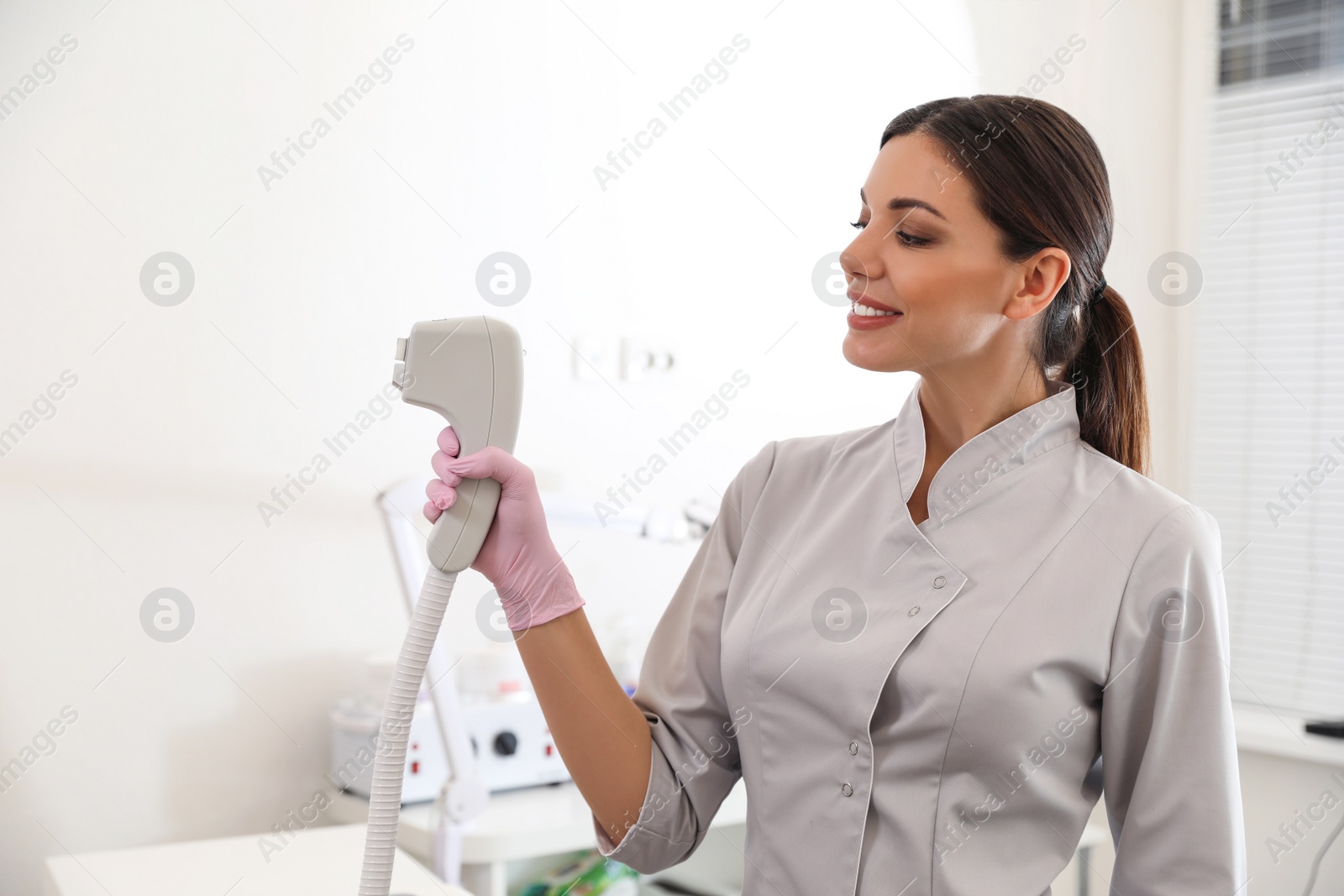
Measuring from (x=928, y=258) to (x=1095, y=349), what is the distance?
0.83 ft

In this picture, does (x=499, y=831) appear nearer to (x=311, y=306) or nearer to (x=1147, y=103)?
(x=311, y=306)

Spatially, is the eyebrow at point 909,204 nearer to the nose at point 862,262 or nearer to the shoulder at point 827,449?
the nose at point 862,262

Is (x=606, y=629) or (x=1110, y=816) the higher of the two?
(x=1110, y=816)

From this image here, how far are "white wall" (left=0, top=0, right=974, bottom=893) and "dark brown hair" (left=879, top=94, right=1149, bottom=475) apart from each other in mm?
933

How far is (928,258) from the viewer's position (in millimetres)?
967

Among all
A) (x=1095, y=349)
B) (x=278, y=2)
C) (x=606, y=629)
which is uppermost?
(x=278, y=2)

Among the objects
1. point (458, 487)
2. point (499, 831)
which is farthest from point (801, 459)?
point (499, 831)

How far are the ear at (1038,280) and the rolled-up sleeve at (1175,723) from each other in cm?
22

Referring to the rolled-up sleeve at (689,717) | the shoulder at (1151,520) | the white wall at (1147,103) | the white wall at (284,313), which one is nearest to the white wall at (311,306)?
the white wall at (284,313)

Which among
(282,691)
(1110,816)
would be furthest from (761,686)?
(282,691)

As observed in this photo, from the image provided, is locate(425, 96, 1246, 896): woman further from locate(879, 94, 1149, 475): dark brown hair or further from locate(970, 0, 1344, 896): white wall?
locate(970, 0, 1344, 896): white wall

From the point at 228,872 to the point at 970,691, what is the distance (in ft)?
3.18

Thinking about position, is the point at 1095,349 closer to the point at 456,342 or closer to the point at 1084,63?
the point at 456,342

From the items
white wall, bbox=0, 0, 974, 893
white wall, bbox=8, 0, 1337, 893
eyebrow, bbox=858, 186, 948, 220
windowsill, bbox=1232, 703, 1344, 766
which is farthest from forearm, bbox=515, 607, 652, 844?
windowsill, bbox=1232, 703, 1344, 766
